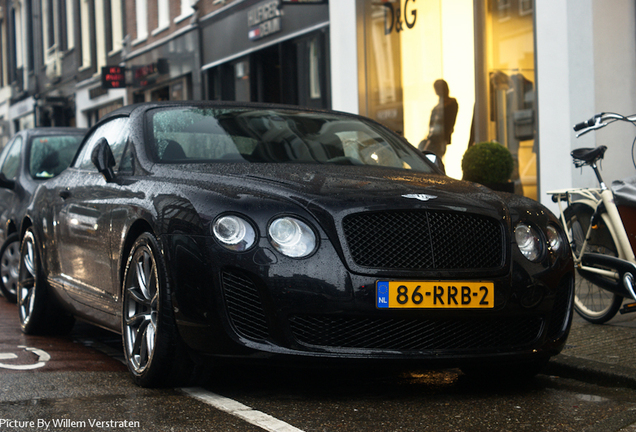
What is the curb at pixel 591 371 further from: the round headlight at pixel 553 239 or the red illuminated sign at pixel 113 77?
the red illuminated sign at pixel 113 77

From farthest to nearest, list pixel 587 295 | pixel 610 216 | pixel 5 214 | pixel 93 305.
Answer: pixel 5 214 → pixel 587 295 → pixel 610 216 → pixel 93 305

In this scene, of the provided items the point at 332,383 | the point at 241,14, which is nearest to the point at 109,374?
the point at 332,383

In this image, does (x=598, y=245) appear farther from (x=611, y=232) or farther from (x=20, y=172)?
(x=20, y=172)

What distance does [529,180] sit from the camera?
1192 cm

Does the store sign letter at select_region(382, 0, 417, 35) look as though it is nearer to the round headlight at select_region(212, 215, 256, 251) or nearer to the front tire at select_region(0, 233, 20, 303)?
the front tire at select_region(0, 233, 20, 303)

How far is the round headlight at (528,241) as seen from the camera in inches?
178

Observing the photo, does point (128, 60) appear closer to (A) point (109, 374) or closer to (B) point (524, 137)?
(B) point (524, 137)

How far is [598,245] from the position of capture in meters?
6.45

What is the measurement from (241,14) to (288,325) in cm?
1676

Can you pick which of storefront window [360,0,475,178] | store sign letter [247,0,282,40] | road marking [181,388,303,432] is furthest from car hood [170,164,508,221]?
store sign letter [247,0,282,40]

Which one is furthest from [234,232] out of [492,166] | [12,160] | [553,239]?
[492,166]

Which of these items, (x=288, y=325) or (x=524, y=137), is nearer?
(x=288, y=325)

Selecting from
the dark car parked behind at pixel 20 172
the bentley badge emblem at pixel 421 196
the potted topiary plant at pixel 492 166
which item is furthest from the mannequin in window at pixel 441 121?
the bentley badge emblem at pixel 421 196

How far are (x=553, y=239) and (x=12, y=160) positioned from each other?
7091 millimetres
